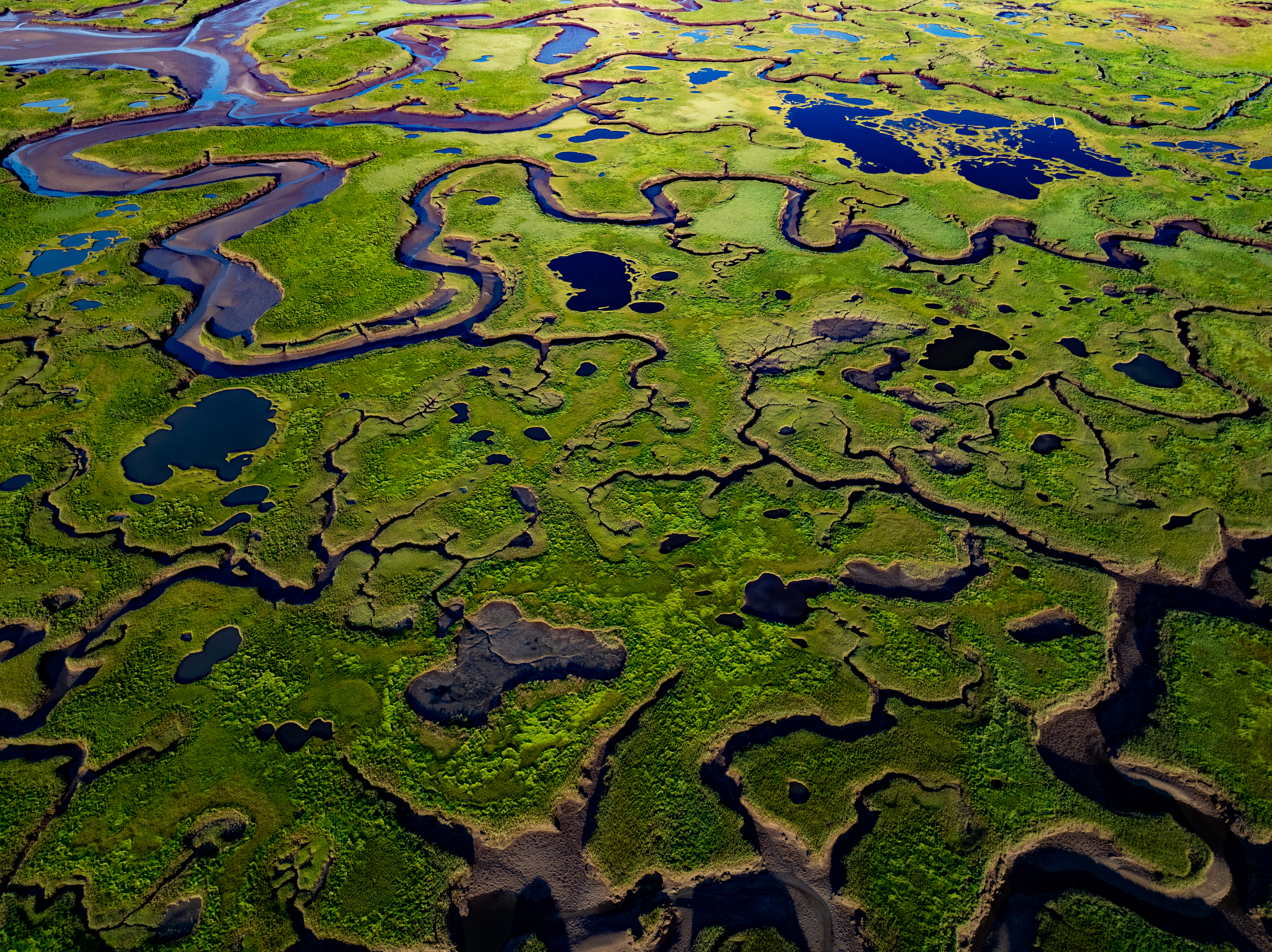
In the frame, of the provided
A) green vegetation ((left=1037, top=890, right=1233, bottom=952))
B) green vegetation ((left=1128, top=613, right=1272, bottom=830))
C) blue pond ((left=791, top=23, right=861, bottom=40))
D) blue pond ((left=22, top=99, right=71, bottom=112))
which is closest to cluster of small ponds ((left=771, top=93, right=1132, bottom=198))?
blue pond ((left=791, top=23, right=861, bottom=40))

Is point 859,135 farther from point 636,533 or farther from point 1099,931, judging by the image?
point 1099,931

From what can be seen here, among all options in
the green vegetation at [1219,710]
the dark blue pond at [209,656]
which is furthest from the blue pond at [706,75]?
the dark blue pond at [209,656]

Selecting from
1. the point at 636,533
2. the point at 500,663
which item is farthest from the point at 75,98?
the point at 500,663

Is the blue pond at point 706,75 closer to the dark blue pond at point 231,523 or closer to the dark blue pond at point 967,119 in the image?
the dark blue pond at point 967,119

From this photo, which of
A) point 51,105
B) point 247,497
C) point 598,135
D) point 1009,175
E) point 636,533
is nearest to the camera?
point 636,533

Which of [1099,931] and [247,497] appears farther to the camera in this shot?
[247,497]

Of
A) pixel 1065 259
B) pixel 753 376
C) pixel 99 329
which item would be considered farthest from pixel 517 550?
pixel 1065 259

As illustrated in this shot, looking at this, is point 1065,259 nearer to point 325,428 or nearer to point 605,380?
point 605,380
